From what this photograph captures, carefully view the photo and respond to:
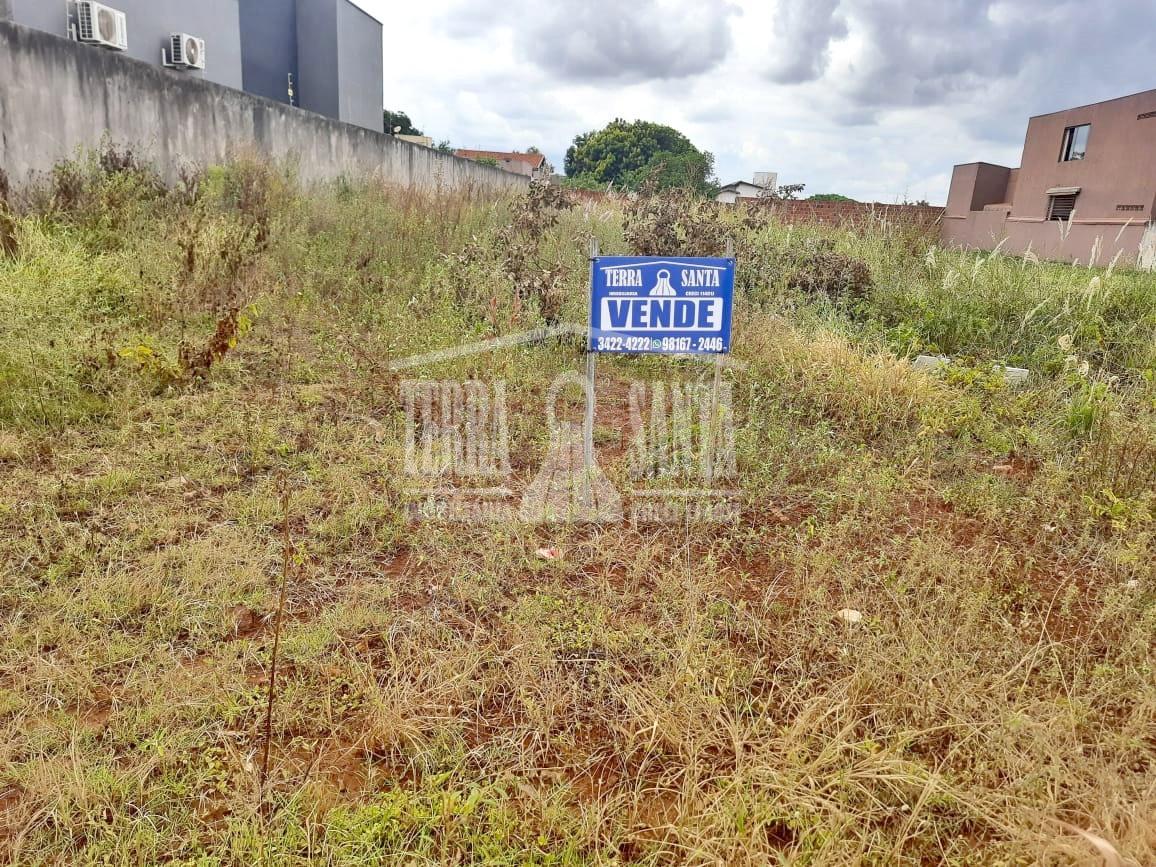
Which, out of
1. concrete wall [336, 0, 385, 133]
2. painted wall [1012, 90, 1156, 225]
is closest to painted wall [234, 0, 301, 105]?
concrete wall [336, 0, 385, 133]

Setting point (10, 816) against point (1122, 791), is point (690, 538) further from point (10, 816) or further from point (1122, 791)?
point (10, 816)

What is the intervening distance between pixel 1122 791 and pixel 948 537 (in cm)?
156

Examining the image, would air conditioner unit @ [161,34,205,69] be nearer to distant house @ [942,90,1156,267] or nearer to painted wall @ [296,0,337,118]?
painted wall @ [296,0,337,118]

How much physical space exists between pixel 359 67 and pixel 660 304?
21.8 m

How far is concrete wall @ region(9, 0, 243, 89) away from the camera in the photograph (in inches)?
392

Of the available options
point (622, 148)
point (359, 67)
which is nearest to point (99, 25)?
point (359, 67)

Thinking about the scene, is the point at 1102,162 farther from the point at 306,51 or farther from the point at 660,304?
the point at 660,304

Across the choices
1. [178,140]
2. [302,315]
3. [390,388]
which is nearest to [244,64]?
[178,140]

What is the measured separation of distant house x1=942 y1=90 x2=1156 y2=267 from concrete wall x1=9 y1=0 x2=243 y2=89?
15.7 m

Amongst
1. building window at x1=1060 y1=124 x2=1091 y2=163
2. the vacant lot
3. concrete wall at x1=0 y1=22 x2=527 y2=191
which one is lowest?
the vacant lot

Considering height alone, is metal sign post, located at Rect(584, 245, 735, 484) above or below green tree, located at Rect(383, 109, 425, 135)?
below

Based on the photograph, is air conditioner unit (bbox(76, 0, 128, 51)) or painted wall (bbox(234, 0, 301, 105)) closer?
air conditioner unit (bbox(76, 0, 128, 51))

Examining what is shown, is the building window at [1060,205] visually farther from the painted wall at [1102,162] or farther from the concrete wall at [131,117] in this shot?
the concrete wall at [131,117]

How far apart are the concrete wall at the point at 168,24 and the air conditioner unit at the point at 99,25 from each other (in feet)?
1.26
